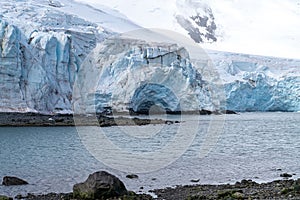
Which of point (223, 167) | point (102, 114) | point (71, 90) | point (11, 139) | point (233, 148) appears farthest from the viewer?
point (102, 114)

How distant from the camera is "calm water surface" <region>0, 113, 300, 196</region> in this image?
13.6 meters

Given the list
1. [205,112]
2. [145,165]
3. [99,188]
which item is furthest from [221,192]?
[205,112]

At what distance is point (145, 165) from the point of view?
55.2 feet

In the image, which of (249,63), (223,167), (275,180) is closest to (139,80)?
(249,63)

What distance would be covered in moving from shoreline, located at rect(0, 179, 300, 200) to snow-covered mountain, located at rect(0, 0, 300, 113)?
2479 centimetres

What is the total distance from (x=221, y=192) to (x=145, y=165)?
258 inches

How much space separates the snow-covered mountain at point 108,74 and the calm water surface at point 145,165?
7.36 m

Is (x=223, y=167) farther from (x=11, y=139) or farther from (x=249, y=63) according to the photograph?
(x=249, y=63)

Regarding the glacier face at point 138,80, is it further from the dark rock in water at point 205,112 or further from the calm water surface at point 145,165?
the calm water surface at point 145,165

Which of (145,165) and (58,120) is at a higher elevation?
(145,165)

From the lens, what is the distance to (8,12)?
1953 inches

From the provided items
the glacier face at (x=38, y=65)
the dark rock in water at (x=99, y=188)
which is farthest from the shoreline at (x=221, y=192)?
the glacier face at (x=38, y=65)

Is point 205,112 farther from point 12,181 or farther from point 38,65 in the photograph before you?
point 12,181

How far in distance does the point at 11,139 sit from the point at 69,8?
176 feet
